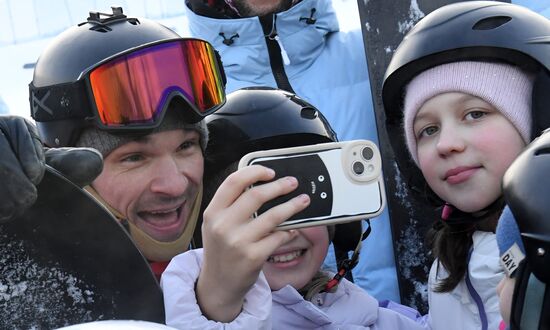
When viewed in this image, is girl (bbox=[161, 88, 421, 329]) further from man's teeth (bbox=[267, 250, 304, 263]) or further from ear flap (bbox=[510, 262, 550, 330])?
ear flap (bbox=[510, 262, 550, 330])

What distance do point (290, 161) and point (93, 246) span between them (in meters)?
0.43

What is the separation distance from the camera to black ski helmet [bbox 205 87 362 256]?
253cm

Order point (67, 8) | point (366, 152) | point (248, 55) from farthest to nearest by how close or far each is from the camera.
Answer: point (67, 8) → point (248, 55) → point (366, 152)

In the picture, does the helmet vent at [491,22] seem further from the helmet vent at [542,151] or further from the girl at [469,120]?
the helmet vent at [542,151]

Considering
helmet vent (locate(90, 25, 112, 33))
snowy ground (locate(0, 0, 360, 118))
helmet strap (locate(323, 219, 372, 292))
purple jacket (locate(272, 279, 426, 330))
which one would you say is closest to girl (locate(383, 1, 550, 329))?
purple jacket (locate(272, 279, 426, 330))

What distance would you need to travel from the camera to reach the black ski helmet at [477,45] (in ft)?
7.25

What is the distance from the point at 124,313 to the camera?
1.44 metres

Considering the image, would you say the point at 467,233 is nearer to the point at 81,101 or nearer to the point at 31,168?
the point at 81,101

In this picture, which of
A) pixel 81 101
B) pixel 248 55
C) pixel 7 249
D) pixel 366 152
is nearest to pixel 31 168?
pixel 7 249

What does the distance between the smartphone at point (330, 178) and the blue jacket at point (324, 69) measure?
1.42 m

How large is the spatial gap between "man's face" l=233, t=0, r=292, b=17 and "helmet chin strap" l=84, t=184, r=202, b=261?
1244 millimetres

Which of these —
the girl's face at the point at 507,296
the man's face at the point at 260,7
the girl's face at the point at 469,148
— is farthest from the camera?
the man's face at the point at 260,7

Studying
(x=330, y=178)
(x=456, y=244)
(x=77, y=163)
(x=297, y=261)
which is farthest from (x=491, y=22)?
(x=77, y=163)

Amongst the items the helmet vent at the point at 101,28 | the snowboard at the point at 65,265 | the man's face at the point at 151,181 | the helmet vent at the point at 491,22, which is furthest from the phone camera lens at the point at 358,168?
the helmet vent at the point at 101,28
